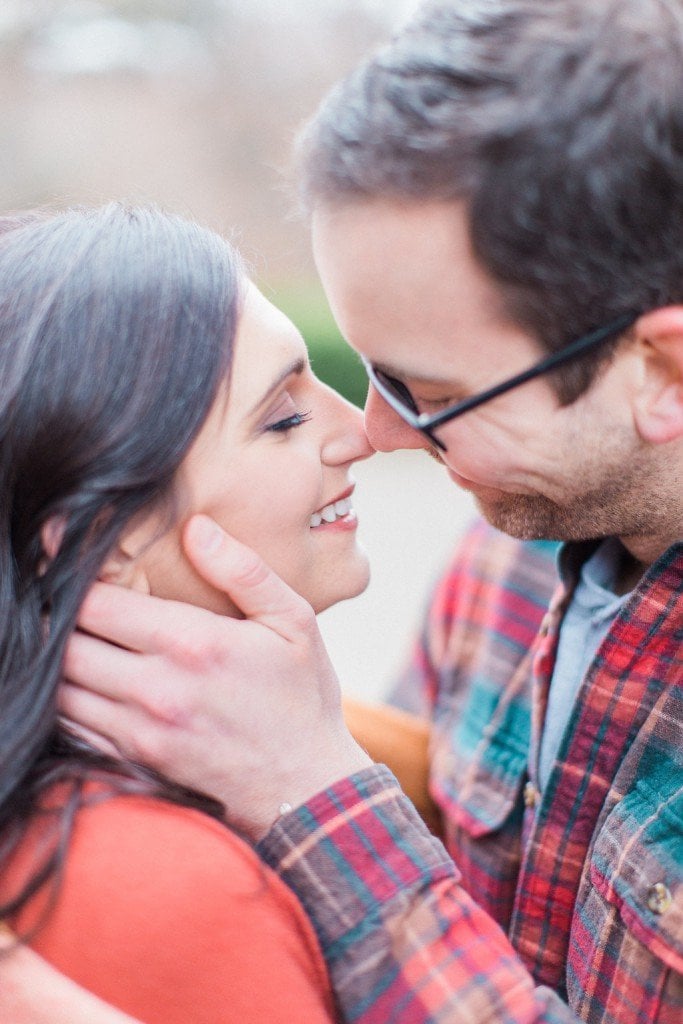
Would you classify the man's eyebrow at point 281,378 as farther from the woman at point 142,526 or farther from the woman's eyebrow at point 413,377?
the woman's eyebrow at point 413,377

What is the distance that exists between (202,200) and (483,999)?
68.2ft

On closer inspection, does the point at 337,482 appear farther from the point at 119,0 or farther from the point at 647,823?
the point at 119,0

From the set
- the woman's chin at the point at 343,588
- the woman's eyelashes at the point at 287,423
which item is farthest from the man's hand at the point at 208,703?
the woman's eyelashes at the point at 287,423

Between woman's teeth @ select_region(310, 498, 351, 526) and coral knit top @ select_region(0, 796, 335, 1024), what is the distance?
695 mm

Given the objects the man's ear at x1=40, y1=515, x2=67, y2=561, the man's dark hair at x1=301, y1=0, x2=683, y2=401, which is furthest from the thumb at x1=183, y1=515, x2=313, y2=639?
the man's dark hair at x1=301, y1=0, x2=683, y2=401

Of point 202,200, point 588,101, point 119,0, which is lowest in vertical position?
point 202,200

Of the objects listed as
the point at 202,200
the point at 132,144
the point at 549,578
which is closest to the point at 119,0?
the point at 132,144

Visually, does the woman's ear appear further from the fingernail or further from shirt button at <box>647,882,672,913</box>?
shirt button at <box>647,882,672,913</box>

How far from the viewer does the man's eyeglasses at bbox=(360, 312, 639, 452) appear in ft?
5.75

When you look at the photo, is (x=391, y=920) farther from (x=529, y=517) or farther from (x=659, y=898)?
(x=529, y=517)

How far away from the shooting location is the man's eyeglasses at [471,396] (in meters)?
1.75

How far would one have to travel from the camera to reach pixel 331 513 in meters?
2.14

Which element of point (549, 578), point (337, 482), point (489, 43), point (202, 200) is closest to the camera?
point (489, 43)

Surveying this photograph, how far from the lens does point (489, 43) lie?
5.49 feet
